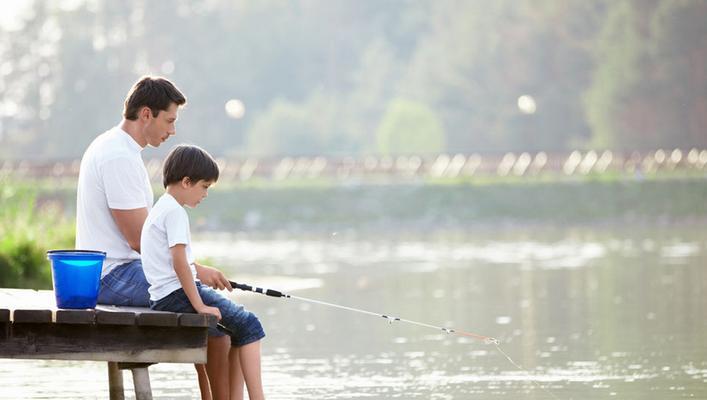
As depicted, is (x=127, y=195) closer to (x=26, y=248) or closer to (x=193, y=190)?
(x=193, y=190)

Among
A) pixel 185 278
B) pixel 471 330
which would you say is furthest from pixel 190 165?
pixel 471 330

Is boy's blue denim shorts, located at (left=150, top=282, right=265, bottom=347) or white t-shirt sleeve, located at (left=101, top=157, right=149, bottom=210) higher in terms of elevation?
white t-shirt sleeve, located at (left=101, top=157, right=149, bottom=210)

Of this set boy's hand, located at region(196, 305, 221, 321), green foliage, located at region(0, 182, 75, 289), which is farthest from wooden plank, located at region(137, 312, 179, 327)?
green foliage, located at region(0, 182, 75, 289)

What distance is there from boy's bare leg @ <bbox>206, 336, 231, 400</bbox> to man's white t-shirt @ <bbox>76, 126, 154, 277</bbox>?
1.92 feet

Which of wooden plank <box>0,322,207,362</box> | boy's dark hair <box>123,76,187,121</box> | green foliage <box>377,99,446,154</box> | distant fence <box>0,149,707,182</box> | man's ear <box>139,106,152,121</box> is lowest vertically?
wooden plank <box>0,322,207,362</box>

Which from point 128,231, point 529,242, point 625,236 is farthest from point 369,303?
point 625,236

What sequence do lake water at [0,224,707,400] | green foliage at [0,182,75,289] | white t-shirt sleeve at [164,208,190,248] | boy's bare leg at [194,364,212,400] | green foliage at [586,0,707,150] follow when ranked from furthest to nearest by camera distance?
green foliage at [586,0,707,150] → green foliage at [0,182,75,289] → lake water at [0,224,707,400] → boy's bare leg at [194,364,212,400] → white t-shirt sleeve at [164,208,190,248]

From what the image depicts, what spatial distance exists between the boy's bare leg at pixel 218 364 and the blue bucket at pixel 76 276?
0.59m

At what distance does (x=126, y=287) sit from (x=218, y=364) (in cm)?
56

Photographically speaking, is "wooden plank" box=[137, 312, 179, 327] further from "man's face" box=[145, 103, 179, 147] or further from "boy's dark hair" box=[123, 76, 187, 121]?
"boy's dark hair" box=[123, 76, 187, 121]

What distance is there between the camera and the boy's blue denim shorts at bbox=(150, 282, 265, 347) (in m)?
7.51

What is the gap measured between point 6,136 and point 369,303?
2724 inches

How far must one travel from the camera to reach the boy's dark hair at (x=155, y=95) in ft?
25.6

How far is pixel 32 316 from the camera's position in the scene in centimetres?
743
